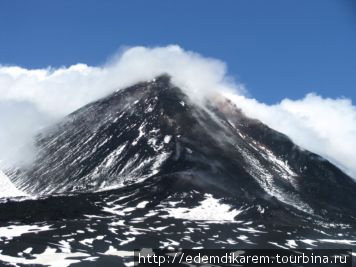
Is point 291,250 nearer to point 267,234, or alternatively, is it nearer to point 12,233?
point 267,234

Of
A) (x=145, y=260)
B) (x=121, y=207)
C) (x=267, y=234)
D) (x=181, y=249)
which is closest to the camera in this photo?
(x=145, y=260)

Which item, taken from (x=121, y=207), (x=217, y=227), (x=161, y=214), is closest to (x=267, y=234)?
(x=217, y=227)

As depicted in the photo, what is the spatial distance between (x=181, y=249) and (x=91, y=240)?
71.8ft

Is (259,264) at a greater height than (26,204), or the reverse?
(26,204)

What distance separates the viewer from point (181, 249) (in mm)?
140250

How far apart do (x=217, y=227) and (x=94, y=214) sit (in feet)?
123

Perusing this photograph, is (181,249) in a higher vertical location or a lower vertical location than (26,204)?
lower

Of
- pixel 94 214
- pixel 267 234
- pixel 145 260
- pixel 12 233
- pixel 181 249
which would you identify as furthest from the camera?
pixel 94 214

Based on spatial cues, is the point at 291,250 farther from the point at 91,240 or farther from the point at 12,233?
the point at 12,233

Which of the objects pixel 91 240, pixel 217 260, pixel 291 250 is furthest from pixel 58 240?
pixel 291 250

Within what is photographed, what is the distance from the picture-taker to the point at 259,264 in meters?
131

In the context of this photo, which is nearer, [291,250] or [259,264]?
[259,264]

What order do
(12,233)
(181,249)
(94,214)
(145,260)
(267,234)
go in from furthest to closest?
(94,214) → (267,234) → (12,233) → (181,249) → (145,260)

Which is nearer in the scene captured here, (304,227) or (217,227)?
(217,227)
